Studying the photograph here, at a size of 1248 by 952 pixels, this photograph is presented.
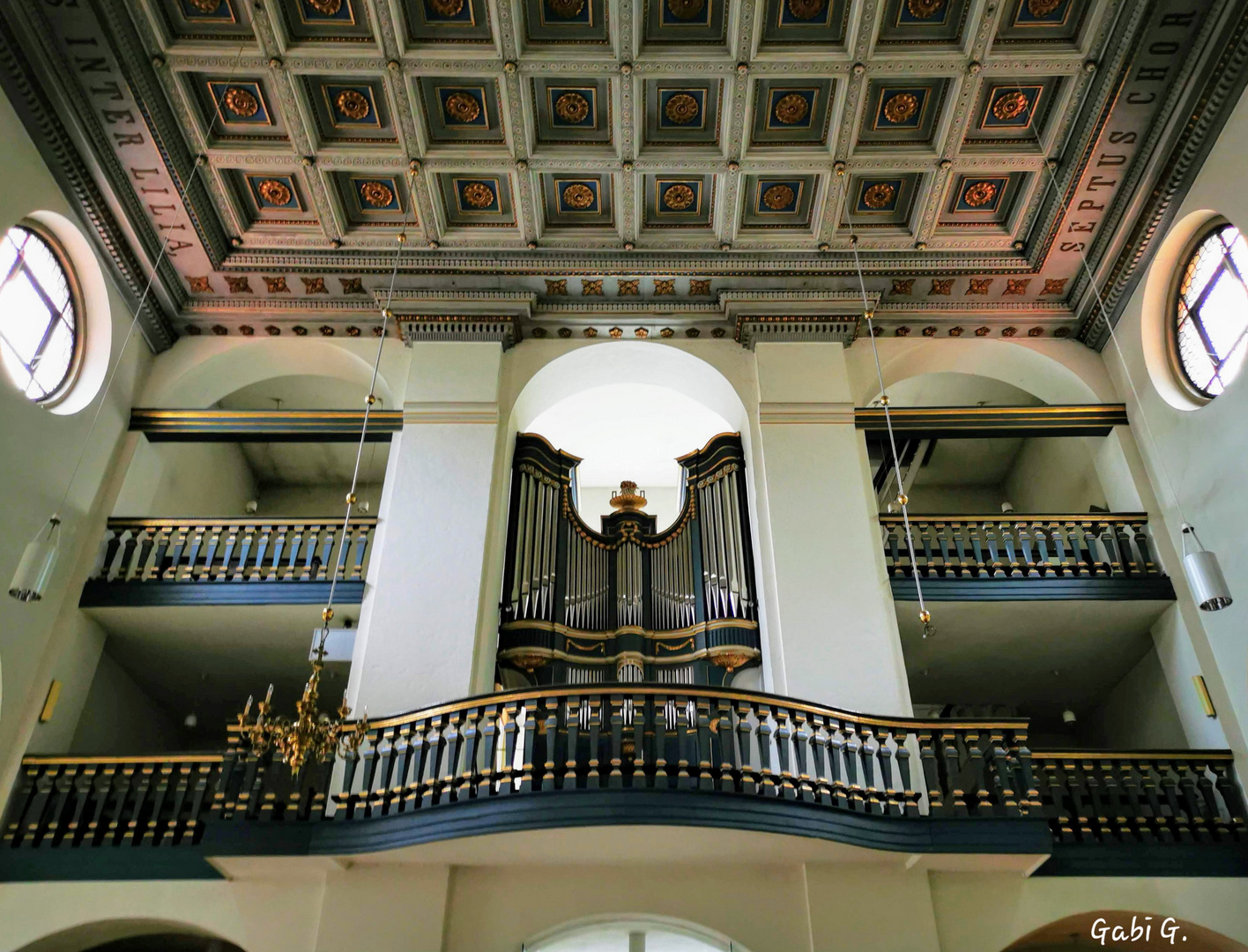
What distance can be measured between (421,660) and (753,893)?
3635 millimetres

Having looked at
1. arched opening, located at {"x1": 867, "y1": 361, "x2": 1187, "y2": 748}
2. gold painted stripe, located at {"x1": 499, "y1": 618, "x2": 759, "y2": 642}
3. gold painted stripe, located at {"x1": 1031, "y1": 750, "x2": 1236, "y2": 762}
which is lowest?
gold painted stripe, located at {"x1": 1031, "y1": 750, "x2": 1236, "y2": 762}

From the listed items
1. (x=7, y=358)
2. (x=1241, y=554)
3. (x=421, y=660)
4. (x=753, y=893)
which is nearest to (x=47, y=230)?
(x=7, y=358)

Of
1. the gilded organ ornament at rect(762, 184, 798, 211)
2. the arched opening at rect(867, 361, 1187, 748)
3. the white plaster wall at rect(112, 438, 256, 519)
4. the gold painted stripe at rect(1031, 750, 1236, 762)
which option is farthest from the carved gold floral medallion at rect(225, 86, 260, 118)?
the gold painted stripe at rect(1031, 750, 1236, 762)

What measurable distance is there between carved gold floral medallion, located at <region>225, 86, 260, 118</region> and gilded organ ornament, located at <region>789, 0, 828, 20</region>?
212 inches

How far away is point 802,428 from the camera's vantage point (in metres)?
10.8

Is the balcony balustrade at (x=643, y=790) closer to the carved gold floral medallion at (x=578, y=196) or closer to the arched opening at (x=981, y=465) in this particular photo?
the arched opening at (x=981, y=465)

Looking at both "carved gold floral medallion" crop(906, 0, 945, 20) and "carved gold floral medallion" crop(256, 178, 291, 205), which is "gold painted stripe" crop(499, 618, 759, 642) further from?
"carved gold floral medallion" crop(906, 0, 945, 20)

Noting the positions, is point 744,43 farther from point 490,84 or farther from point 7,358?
point 7,358

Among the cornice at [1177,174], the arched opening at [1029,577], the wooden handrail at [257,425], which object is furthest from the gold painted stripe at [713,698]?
the cornice at [1177,174]

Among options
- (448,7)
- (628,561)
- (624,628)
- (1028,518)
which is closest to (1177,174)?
(1028,518)

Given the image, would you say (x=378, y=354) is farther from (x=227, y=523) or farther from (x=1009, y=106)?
(x=1009, y=106)

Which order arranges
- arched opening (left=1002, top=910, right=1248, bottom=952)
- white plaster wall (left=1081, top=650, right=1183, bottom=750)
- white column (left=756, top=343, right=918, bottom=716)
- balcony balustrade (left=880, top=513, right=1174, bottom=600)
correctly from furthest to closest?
white plaster wall (left=1081, top=650, right=1183, bottom=750)
balcony balustrade (left=880, top=513, right=1174, bottom=600)
white column (left=756, top=343, right=918, bottom=716)
arched opening (left=1002, top=910, right=1248, bottom=952)

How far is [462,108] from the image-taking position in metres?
10.0

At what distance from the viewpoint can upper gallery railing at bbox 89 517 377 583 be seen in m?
9.90
